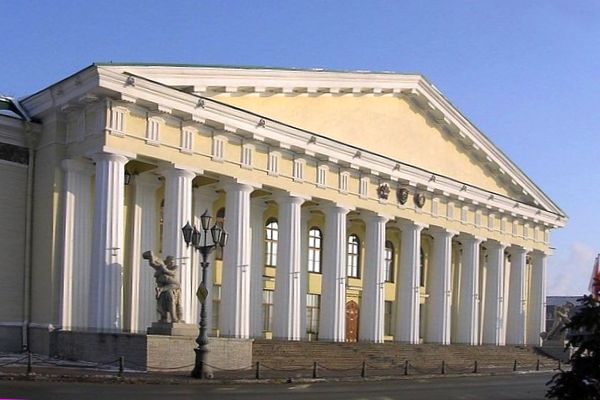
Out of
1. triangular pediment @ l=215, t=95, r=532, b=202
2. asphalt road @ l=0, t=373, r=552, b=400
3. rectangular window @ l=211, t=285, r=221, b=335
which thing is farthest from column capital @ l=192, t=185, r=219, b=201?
asphalt road @ l=0, t=373, r=552, b=400

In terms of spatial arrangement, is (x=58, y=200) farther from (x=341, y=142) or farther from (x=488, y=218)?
(x=488, y=218)

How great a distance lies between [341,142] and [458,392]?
49.7ft

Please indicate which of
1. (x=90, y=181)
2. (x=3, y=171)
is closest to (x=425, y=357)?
(x=90, y=181)

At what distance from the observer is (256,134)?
104 feet

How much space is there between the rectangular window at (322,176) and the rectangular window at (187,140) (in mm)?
7235

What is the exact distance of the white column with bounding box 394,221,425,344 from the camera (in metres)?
40.3

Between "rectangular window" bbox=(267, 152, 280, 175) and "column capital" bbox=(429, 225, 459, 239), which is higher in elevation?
"rectangular window" bbox=(267, 152, 280, 175)

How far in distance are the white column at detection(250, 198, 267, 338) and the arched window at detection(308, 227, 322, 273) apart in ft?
11.4

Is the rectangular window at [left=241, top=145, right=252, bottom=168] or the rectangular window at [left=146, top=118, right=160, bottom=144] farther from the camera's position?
A: the rectangular window at [left=241, top=145, right=252, bottom=168]

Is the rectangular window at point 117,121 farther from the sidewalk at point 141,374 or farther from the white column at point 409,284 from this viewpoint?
the white column at point 409,284

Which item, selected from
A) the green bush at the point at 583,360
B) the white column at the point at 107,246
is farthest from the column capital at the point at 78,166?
the green bush at the point at 583,360

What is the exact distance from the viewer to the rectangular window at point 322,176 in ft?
115

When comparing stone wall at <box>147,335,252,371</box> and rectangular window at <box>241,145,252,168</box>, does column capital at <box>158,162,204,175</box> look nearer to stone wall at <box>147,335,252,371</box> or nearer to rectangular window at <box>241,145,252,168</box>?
rectangular window at <box>241,145,252,168</box>

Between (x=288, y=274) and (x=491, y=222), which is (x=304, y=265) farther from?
(x=491, y=222)
